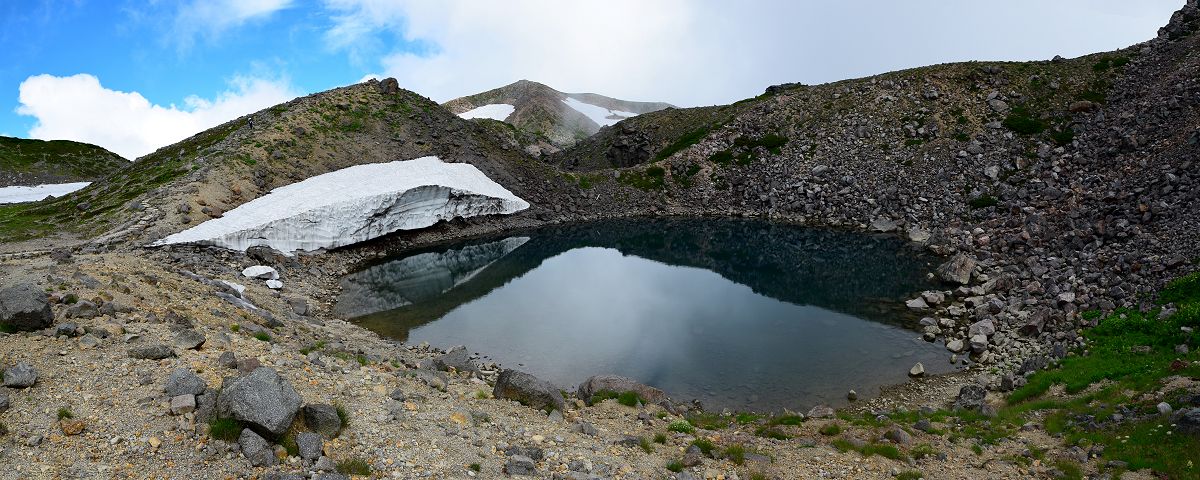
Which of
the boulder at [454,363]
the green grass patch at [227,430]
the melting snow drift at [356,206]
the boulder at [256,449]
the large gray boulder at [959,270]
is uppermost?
the melting snow drift at [356,206]

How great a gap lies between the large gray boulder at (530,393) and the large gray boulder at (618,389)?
2665mm

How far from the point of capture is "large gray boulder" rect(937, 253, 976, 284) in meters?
33.1

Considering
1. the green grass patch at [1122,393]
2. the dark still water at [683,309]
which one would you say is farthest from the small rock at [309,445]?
the green grass patch at [1122,393]

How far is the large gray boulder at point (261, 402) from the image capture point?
34.1 feet

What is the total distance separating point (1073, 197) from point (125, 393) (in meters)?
51.6

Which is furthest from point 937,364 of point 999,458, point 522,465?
point 522,465

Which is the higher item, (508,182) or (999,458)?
(508,182)

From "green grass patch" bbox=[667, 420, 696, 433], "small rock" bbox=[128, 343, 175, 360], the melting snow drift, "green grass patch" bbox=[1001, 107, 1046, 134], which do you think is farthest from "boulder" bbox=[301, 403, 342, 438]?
"green grass patch" bbox=[1001, 107, 1046, 134]

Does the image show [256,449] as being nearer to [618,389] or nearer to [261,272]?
[618,389]

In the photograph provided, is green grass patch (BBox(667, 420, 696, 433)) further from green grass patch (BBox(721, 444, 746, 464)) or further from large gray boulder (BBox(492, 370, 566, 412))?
large gray boulder (BBox(492, 370, 566, 412))

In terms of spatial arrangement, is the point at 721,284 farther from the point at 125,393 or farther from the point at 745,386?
the point at 125,393

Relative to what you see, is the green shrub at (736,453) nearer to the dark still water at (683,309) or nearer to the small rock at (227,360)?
the dark still water at (683,309)

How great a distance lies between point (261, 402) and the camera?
10609 millimetres

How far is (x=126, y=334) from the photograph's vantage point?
1415 cm
